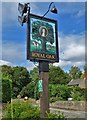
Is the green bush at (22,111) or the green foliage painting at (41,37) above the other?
the green foliage painting at (41,37)

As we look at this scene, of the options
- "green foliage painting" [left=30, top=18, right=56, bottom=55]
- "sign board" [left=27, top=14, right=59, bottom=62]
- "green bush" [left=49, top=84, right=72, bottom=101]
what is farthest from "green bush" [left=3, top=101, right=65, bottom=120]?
"green bush" [left=49, top=84, right=72, bottom=101]

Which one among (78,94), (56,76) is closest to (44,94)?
(78,94)

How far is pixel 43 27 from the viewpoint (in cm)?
761

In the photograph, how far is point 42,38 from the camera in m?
7.57

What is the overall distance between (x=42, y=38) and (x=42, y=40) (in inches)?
2.3

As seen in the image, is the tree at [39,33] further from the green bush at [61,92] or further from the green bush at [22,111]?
the green bush at [61,92]

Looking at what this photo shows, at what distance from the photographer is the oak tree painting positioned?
7523 mm

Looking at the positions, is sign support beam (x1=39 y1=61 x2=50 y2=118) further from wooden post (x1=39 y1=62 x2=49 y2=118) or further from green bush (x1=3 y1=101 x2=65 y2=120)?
green bush (x1=3 y1=101 x2=65 y2=120)

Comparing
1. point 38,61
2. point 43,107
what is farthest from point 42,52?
point 43,107

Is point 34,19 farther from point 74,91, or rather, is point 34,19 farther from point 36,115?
point 74,91

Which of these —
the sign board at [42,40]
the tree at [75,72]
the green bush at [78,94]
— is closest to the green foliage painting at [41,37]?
the sign board at [42,40]

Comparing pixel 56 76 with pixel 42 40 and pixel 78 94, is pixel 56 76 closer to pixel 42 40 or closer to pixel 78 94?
pixel 78 94

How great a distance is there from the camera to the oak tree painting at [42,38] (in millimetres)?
7523

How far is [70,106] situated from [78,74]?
52154 millimetres
